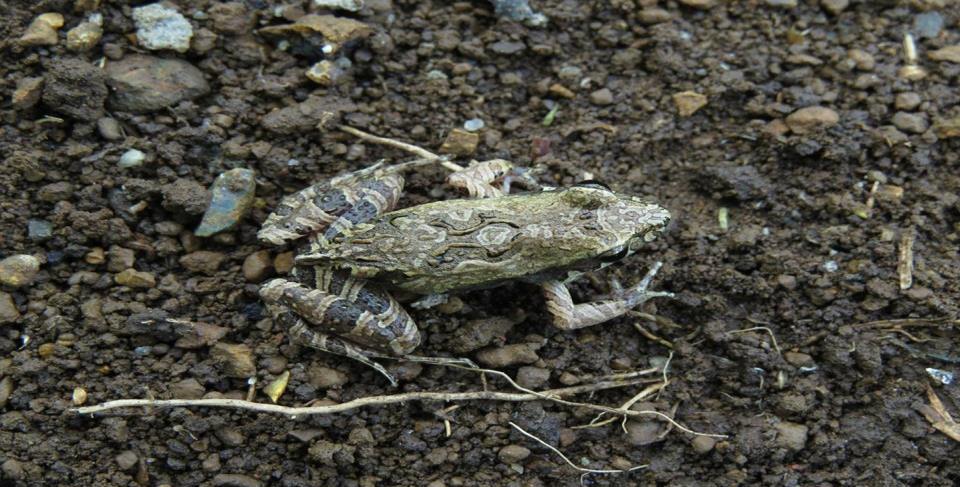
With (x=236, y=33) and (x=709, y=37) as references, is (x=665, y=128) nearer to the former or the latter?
(x=709, y=37)

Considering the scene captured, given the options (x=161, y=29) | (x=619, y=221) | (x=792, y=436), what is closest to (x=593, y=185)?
(x=619, y=221)

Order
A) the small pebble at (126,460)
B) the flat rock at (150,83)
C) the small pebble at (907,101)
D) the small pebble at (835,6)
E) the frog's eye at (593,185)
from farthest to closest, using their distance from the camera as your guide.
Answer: the small pebble at (835,6) → the small pebble at (907,101) → the flat rock at (150,83) → the frog's eye at (593,185) → the small pebble at (126,460)

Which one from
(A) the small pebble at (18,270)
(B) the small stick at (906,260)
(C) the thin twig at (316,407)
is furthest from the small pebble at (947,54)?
(A) the small pebble at (18,270)

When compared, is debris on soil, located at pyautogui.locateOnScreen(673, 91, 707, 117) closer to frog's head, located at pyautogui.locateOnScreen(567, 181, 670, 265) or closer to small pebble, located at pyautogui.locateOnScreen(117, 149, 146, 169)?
frog's head, located at pyautogui.locateOnScreen(567, 181, 670, 265)

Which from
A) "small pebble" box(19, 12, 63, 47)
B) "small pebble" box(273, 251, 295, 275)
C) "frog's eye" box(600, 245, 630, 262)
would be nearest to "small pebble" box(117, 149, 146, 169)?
"small pebble" box(19, 12, 63, 47)

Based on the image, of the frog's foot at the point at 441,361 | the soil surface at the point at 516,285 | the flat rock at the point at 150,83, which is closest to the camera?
the soil surface at the point at 516,285

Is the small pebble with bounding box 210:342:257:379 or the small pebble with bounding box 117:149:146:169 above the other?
the small pebble with bounding box 117:149:146:169

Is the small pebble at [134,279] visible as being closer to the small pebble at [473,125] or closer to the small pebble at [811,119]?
the small pebble at [473,125]
